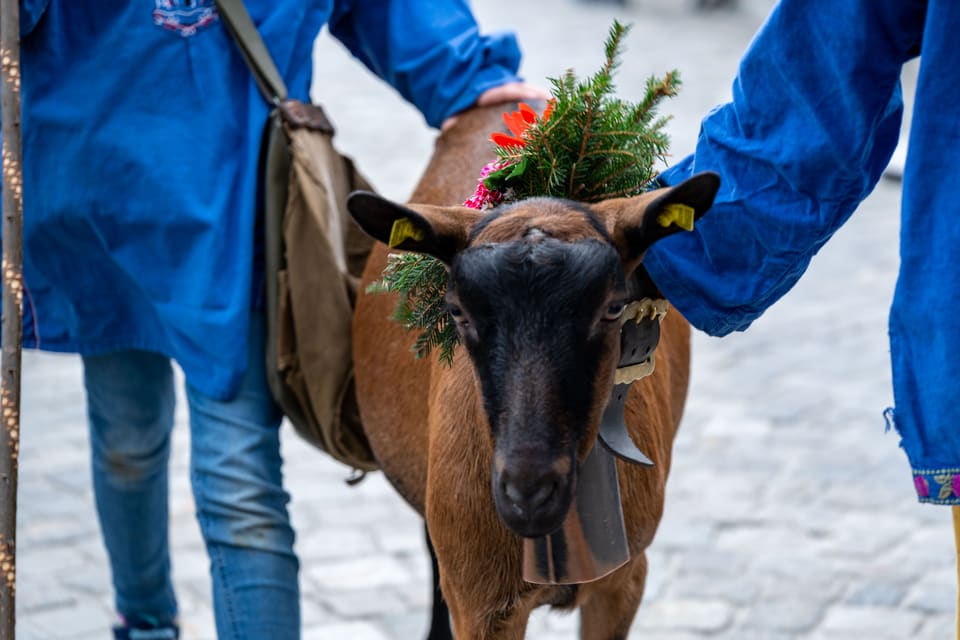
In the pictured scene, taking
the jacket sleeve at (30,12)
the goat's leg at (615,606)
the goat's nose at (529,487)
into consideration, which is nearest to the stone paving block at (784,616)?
the goat's leg at (615,606)

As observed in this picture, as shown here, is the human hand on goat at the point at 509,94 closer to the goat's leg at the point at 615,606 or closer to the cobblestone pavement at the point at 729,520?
the goat's leg at the point at 615,606

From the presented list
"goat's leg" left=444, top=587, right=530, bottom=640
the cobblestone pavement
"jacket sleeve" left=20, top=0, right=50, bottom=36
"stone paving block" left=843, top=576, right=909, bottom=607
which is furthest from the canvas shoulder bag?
"stone paving block" left=843, top=576, right=909, bottom=607

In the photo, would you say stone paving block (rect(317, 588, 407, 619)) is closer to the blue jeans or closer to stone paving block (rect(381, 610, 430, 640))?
stone paving block (rect(381, 610, 430, 640))

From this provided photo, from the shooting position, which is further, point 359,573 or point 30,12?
point 359,573

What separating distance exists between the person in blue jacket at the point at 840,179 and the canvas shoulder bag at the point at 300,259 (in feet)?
3.95

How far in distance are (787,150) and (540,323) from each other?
0.61m

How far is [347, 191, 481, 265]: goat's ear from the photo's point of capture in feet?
7.82

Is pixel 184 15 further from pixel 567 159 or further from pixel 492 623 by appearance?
pixel 492 623

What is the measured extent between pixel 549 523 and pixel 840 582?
2.97 metres

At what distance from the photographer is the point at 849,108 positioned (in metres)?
2.43

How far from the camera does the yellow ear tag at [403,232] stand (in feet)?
7.88

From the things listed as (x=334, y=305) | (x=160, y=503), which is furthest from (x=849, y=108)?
(x=160, y=503)

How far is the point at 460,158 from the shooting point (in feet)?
12.4

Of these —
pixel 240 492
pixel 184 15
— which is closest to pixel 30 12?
pixel 184 15
